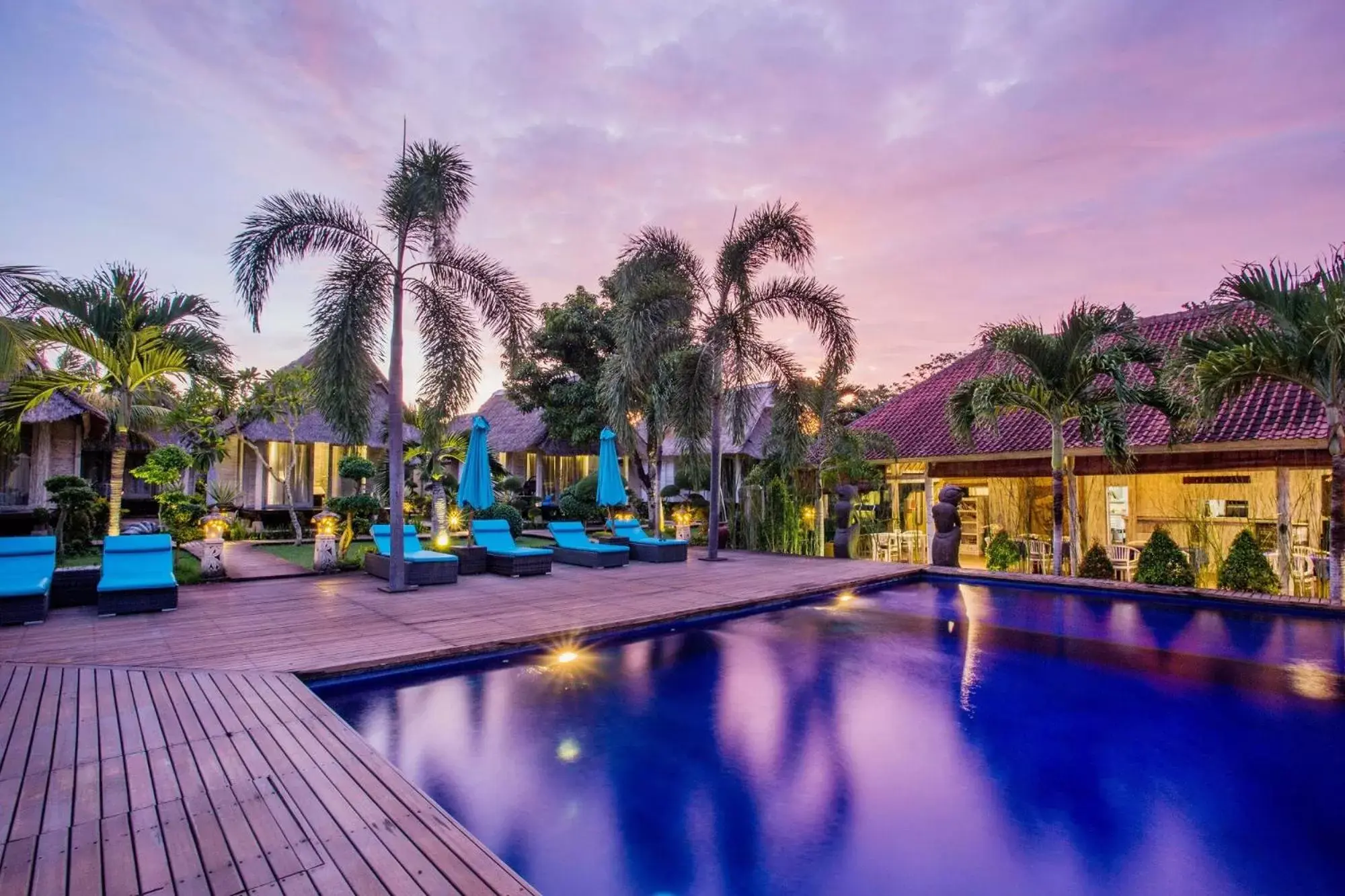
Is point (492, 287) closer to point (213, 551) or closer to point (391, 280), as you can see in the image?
point (391, 280)

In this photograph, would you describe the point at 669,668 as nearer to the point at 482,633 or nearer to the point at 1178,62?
the point at 482,633

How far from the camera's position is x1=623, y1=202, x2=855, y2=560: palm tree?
38.3 feet

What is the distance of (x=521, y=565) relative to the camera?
1012 cm

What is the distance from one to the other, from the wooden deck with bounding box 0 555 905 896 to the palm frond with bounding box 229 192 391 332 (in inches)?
156

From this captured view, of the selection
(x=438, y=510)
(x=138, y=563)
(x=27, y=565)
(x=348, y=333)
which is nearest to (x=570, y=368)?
(x=438, y=510)

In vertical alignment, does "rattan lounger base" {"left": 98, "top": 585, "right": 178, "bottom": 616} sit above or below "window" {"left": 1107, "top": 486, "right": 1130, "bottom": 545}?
below

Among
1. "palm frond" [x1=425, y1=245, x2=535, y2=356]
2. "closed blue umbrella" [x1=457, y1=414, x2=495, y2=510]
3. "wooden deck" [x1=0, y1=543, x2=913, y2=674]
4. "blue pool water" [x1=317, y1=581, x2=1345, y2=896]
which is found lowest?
"blue pool water" [x1=317, y1=581, x2=1345, y2=896]

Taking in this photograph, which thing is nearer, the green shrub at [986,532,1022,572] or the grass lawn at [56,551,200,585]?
the grass lawn at [56,551,200,585]

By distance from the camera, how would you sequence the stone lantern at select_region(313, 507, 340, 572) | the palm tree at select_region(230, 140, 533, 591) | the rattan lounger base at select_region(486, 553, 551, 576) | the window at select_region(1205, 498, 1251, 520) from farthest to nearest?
1. the window at select_region(1205, 498, 1251, 520)
2. the rattan lounger base at select_region(486, 553, 551, 576)
3. the stone lantern at select_region(313, 507, 340, 572)
4. the palm tree at select_region(230, 140, 533, 591)

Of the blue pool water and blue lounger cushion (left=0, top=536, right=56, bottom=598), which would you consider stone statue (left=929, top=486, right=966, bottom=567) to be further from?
blue lounger cushion (left=0, top=536, right=56, bottom=598)

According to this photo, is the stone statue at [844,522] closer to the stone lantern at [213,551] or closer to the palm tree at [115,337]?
the stone lantern at [213,551]

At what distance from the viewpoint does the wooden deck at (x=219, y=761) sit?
232cm

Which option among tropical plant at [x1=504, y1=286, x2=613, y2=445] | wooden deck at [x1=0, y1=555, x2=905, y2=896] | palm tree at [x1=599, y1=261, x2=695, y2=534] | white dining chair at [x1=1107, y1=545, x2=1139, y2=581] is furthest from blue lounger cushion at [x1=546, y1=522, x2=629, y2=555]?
white dining chair at [x1=1107, y1=545, x2=1139, y2=581]

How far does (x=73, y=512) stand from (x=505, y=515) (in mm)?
7559
